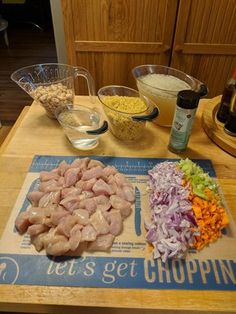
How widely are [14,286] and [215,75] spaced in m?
1.60

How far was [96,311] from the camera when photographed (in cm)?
52

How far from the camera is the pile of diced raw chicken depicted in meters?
0.59

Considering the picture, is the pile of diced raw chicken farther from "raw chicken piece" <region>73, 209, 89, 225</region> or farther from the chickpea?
the chickpea

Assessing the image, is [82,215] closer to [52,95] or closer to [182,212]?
[182,212]

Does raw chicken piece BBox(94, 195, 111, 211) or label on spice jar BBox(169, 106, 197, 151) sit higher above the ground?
label on spice jar BBox(169, 106, 197, 151)

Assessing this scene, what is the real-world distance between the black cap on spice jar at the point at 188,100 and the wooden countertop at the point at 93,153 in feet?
0.61

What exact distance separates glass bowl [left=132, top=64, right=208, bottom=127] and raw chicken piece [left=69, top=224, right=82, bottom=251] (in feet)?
1.67

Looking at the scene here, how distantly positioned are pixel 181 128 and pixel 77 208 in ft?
1.25

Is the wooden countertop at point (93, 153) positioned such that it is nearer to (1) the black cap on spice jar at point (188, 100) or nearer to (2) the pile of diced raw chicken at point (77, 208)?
(2) the pile of diced raw chicken at point (77, 208)

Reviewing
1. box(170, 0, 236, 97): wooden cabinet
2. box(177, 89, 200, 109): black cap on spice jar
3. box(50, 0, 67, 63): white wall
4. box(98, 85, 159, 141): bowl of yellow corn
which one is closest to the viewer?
box(177, 89, 200, 109): black cap on spice jar

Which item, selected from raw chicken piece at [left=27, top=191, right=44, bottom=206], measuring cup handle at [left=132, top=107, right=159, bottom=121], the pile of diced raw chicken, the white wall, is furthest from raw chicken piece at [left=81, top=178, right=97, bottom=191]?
the white wall

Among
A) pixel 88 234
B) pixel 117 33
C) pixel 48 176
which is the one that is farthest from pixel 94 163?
pixel 117 33

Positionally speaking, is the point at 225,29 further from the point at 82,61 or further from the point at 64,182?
the point at 64,182

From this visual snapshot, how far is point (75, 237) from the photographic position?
58 centimetres
